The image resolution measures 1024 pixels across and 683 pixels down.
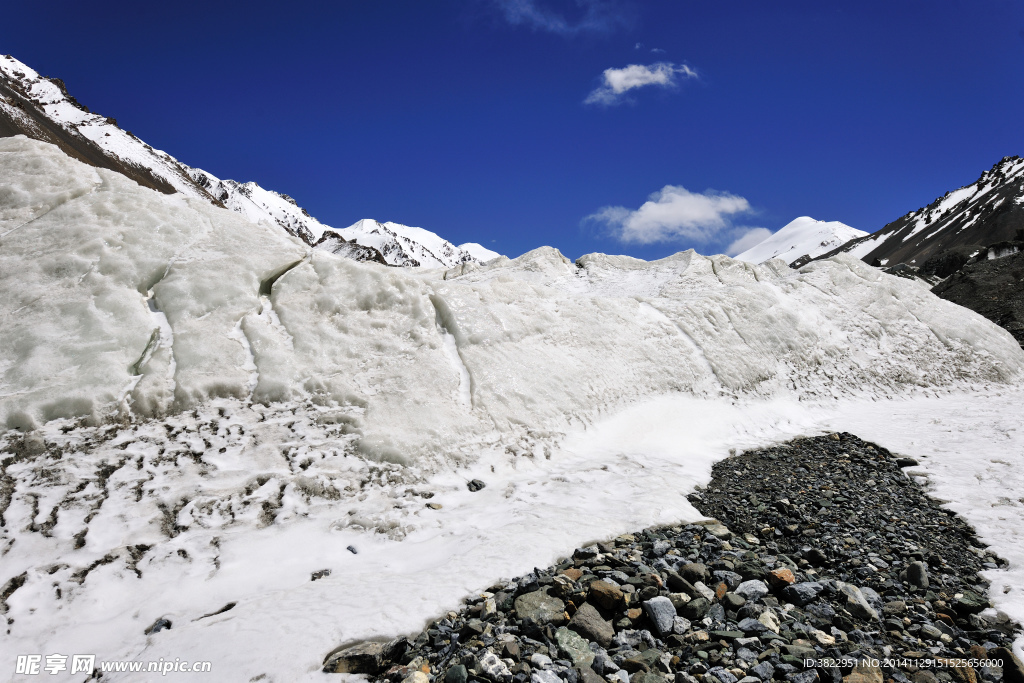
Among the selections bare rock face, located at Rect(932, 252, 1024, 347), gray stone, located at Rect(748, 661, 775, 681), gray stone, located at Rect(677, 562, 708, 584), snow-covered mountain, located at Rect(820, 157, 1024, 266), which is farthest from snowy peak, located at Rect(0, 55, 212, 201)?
snow-covered mountain, located at Rect(820, 157, 1024, 266)

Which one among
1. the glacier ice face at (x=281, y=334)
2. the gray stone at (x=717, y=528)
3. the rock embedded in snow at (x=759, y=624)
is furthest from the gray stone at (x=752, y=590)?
the glacier ice face at (x=281, y=334)

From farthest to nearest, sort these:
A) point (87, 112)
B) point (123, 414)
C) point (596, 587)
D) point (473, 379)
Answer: point (87, 112), point (473, 379), point (123, 414), point (596, 587)

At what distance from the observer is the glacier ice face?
9.09 meters

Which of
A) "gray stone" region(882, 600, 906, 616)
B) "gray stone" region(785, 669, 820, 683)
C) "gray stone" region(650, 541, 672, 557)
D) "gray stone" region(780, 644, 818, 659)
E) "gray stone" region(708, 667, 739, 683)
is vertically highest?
"gray stone" region(650, 541, 672, 557)

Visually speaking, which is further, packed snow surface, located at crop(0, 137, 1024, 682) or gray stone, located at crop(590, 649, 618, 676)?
packed snow surface, located at crop(0, 137, 1024, 682)

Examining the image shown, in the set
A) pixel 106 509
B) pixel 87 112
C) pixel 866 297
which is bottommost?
pixel 106 509

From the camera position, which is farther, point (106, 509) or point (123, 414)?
point (123, 414)

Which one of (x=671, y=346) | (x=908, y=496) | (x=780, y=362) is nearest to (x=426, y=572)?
(x=908, y=496)

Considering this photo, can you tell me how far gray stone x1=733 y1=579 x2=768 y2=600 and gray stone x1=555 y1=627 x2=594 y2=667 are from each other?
2243 millimetres

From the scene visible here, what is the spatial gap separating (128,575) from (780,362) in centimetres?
1995

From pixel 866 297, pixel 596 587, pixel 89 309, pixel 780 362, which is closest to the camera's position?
pixel 596 587

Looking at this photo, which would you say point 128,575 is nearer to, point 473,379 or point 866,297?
point 473,379

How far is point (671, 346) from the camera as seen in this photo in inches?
672

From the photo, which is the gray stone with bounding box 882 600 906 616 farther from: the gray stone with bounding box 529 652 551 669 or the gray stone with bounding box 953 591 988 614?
the gray stone with bounding box 529 652 551 669
